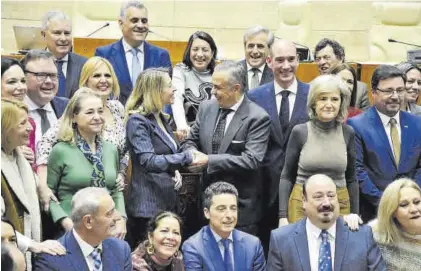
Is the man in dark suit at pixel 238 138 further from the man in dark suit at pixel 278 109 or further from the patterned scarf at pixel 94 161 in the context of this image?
the patterned scarf at pixel 94 161

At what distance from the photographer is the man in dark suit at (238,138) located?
4.07 m

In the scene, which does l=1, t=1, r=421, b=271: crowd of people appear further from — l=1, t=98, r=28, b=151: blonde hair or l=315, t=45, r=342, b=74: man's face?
l=315, t=45, r=342, b=74: man's face

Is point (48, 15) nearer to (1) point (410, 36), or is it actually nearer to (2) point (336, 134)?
(2) point (336, 134)

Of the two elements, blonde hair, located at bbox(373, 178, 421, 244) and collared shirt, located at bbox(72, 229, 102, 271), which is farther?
blonde hair, located at bbox(373, 178, 421, 244)

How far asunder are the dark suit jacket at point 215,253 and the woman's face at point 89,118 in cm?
58

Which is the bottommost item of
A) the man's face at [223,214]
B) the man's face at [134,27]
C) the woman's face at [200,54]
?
the man's face at [223,214]

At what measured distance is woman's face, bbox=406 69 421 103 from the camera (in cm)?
486

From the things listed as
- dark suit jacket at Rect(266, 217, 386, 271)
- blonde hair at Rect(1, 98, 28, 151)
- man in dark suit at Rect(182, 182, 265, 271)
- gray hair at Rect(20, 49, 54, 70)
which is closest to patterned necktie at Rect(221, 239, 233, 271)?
man in dark suit at Rect(182, 182, 265, 271)

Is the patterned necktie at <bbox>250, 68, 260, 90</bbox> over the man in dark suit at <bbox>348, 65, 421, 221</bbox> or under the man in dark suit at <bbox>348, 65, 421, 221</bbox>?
over

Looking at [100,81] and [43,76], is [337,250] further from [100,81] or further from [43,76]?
[43,76]

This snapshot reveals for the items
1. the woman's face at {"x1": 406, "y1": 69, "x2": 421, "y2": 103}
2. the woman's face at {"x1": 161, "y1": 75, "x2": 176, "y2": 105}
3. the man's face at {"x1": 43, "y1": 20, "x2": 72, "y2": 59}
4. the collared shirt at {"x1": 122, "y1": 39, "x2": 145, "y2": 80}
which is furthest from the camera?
the woman's face at {"x1": 406, "y1": 69, "x2": 421, "y2": 103}

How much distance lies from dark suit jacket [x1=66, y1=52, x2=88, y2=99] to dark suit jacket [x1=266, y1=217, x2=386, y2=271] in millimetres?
1287

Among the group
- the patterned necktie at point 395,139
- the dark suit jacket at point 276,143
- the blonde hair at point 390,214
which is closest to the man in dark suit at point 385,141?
the patterned necktie at point 395,139

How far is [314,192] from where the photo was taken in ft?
12.0
